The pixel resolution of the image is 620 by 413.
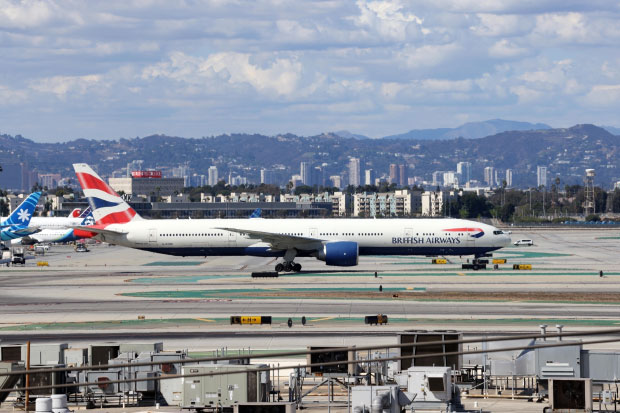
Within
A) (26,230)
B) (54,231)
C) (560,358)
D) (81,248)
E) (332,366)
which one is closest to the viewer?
(560,358)

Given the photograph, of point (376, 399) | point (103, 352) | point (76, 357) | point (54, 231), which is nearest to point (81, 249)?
point (54, 231)

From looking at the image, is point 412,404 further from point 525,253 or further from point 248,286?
point 525,253

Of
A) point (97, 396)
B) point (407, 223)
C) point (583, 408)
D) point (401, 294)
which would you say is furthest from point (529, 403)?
point (407, 223)

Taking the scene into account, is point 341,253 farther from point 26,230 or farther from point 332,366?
point 26,230

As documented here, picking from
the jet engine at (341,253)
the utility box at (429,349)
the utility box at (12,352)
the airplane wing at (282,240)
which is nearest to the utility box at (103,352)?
the utility box at (12,352)

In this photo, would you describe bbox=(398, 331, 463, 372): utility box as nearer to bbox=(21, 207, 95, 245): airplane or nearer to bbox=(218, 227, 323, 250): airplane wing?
bbox=(218, 227, 323, 250): airplane wing

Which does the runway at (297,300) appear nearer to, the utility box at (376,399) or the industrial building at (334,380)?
the industrial building at (334,380)
